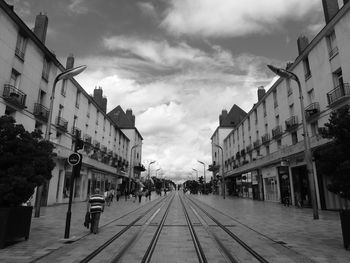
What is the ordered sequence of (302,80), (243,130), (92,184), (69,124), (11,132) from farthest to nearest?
(243,130), (92,184), (69,124), (302,80), (11,132)

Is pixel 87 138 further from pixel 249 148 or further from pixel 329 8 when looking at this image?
pixel 329 8

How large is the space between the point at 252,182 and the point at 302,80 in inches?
759

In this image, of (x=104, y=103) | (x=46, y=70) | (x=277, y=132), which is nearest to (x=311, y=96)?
(x=277, y=132)

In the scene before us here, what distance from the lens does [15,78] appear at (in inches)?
766

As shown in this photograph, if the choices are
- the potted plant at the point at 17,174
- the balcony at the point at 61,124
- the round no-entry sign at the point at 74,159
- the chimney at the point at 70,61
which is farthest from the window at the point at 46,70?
the potted plant at the point at 17,174

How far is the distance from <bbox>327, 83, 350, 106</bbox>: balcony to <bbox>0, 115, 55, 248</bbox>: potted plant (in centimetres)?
1707

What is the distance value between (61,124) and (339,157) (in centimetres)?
2364

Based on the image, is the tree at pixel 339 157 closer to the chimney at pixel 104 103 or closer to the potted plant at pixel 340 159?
the potted plant at pixel 340 159

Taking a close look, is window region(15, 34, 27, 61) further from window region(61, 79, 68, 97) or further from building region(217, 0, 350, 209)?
building region(217, 0, 350, 209)

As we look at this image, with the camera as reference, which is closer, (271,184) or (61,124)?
(61,124)

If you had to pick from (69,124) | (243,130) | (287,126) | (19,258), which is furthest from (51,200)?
(243,130)

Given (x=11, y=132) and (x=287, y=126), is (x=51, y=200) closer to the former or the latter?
(x=11, y=132)

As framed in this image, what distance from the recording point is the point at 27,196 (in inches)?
332

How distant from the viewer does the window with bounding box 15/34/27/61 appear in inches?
767
